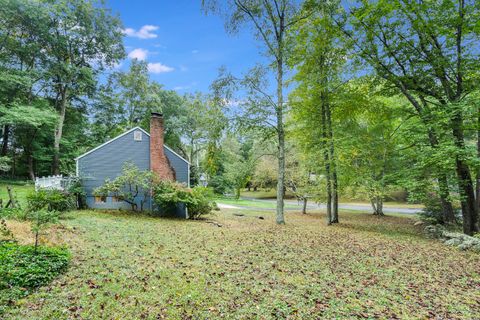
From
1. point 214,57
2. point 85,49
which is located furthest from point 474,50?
→ point 85,49

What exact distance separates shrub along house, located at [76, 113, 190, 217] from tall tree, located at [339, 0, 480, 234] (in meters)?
11.8

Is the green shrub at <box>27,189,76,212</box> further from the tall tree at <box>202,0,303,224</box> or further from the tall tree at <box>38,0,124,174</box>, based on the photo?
the tall tree at <box>38,0,124,174</box>

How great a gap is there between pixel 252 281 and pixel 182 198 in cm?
947

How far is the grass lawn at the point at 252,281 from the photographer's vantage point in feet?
11.8

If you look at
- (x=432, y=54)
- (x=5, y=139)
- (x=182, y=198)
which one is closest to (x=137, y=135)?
(x=182, y=198)

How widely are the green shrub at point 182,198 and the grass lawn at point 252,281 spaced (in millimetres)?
5417

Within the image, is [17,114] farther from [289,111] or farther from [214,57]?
[289,111]

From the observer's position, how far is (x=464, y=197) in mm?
9266

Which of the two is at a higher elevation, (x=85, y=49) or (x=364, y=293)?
(x=85, y=49)

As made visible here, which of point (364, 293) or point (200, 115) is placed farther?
point (200, 115)

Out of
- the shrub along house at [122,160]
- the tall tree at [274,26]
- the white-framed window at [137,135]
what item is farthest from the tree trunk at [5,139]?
the tall tree at [274,26]

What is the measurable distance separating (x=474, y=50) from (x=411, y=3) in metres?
2.87

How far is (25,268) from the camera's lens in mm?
4293

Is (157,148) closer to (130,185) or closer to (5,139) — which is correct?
(130,185)
